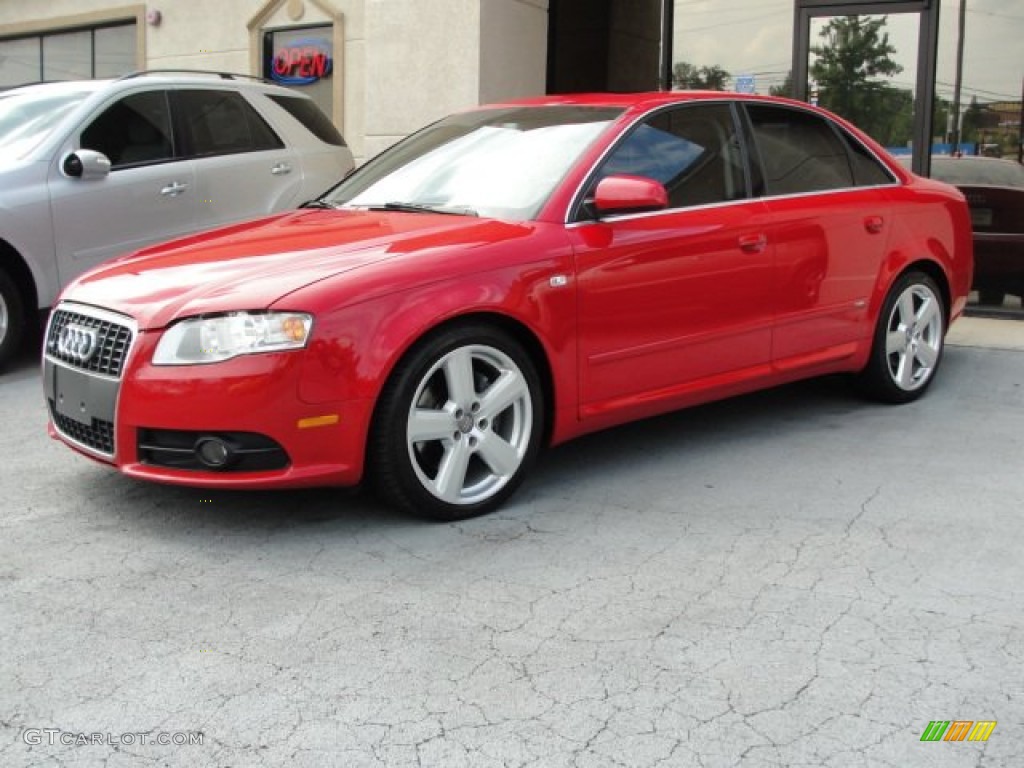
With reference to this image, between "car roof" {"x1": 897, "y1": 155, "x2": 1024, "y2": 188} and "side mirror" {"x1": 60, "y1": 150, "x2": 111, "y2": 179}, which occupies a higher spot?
"car roof" {"x1": 897, "y1": 155, "x2": 1024, "y2": 188}

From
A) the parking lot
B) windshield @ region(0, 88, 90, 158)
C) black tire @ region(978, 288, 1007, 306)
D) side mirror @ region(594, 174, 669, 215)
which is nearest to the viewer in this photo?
the parking lot

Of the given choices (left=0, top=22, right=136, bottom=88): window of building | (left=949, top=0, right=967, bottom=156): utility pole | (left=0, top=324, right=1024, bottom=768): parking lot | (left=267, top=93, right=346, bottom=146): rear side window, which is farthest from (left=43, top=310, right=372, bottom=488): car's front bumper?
(left=0, top=22, right=136, bottom=88): window of building

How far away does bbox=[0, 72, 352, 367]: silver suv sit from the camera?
7.18 m

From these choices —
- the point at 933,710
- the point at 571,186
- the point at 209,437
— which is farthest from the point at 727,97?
the point at 933,710

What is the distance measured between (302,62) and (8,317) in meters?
6.63

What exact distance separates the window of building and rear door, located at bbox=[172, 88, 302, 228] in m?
7.04

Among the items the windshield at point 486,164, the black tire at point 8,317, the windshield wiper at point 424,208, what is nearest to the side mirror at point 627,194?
the windshield at point 486,164

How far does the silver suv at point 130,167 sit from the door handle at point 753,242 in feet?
A: 13.3

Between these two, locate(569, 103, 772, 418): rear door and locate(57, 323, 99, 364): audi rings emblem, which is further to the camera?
locate(569, 103, 772, 418): rear door

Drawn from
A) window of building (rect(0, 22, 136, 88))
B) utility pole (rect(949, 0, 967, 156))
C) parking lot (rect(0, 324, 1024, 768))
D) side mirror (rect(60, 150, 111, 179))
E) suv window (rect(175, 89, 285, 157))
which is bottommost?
parking lot (rect(0, 324, 1024, 768))

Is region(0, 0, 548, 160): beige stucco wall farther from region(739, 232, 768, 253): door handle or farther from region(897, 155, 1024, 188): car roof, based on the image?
region(739, 232, 768, 253): door handle

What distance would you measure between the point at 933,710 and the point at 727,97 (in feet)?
11.3

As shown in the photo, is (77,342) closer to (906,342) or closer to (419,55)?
(906,342)

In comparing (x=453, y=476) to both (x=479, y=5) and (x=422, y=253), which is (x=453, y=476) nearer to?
(x=422, y=253)
